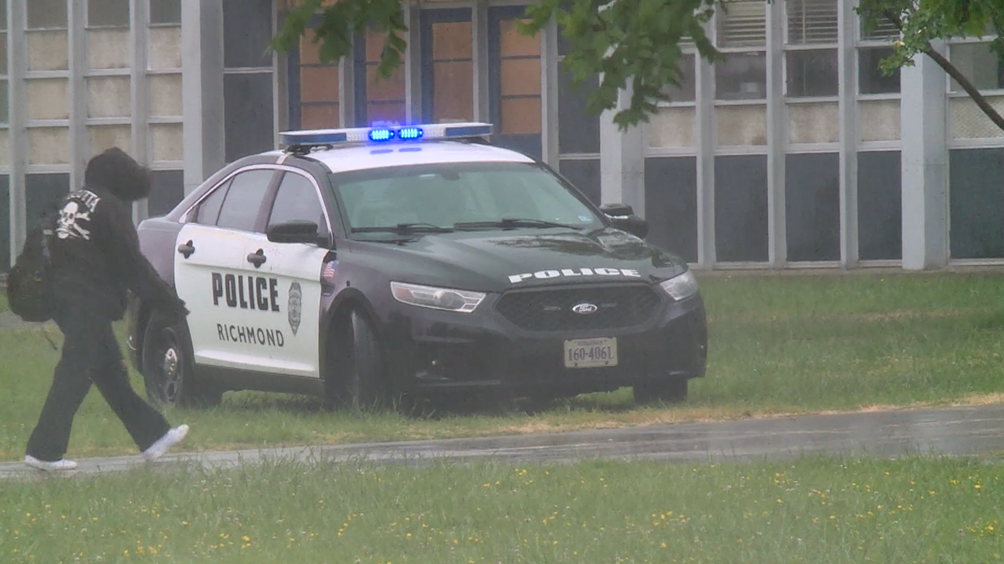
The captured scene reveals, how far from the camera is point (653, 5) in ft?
32.7

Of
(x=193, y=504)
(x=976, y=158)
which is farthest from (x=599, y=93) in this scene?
(x=976, y=158)

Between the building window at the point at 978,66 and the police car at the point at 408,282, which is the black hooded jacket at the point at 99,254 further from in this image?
the building window at the point at 978,66

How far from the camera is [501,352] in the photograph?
1157cm

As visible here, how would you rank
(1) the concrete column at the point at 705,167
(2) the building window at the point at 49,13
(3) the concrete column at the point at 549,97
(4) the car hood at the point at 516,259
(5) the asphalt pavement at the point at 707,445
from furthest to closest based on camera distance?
(2) the building window at the point at 49,13 < (3) the concrete column at the point at 549,97 < (1) the concrete column at the point at 705,167 < (4) the car hood at the point at 516,259 < (5) the asphalt pavement at the point at 707,445

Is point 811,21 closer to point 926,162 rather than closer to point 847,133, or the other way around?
point 847,133

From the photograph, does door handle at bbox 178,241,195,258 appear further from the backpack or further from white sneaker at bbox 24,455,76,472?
white sneaker at bbox 24,455,76,472

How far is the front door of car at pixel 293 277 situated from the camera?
12.5 metres

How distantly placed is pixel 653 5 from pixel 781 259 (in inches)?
610

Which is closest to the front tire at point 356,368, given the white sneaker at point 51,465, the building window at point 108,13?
the white sneaker at point 51,465

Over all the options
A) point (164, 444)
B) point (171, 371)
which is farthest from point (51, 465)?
point (171, 371)

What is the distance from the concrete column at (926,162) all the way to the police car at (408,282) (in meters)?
11.2

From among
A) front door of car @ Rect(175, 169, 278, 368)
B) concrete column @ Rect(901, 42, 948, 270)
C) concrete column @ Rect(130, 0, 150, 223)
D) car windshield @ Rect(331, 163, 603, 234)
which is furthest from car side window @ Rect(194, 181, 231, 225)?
concrete column @ Rect(130, 0, 150, 223)

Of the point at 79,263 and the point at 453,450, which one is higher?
the point at 79,263

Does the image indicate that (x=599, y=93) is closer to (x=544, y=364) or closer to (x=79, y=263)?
(x=544, y=364)
